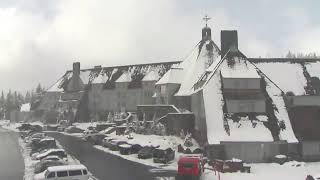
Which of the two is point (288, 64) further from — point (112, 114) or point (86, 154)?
point (112, 114)

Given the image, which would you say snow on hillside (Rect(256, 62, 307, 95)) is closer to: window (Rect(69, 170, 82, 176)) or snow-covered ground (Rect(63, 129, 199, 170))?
snow-covered ground (Rect(63, 129, 199, 170))

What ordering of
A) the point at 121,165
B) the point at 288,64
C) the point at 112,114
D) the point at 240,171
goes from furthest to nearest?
1. the point at 112,114
2. the point at 288,64
3. the point at 121,165
4. the point at 240,171

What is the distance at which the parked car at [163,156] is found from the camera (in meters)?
57.8

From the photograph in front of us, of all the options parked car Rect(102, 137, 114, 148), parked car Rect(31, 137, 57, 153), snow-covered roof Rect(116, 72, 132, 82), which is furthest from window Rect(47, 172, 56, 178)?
snow-covered roof Rect(116, 72, 132, 82)

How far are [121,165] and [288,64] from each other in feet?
111

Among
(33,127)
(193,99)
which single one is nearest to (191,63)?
(193,99)

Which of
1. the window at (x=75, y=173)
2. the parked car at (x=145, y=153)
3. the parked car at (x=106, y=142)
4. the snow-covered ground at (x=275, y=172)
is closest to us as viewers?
the window at (x=75, y=173)

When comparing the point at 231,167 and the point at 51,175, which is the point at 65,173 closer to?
the point at 51,175

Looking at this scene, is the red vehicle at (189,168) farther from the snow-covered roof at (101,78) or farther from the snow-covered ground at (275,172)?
the snow-covered roof at (101,78)

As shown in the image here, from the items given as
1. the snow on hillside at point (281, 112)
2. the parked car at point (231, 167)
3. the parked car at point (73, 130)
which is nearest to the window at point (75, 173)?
the parked car at point (231, 167)

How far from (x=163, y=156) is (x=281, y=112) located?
17.1 meters

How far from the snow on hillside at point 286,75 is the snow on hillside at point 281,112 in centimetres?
497

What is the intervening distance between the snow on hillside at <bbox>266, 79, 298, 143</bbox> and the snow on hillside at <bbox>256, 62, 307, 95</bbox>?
4.97m

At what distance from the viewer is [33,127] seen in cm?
11744
